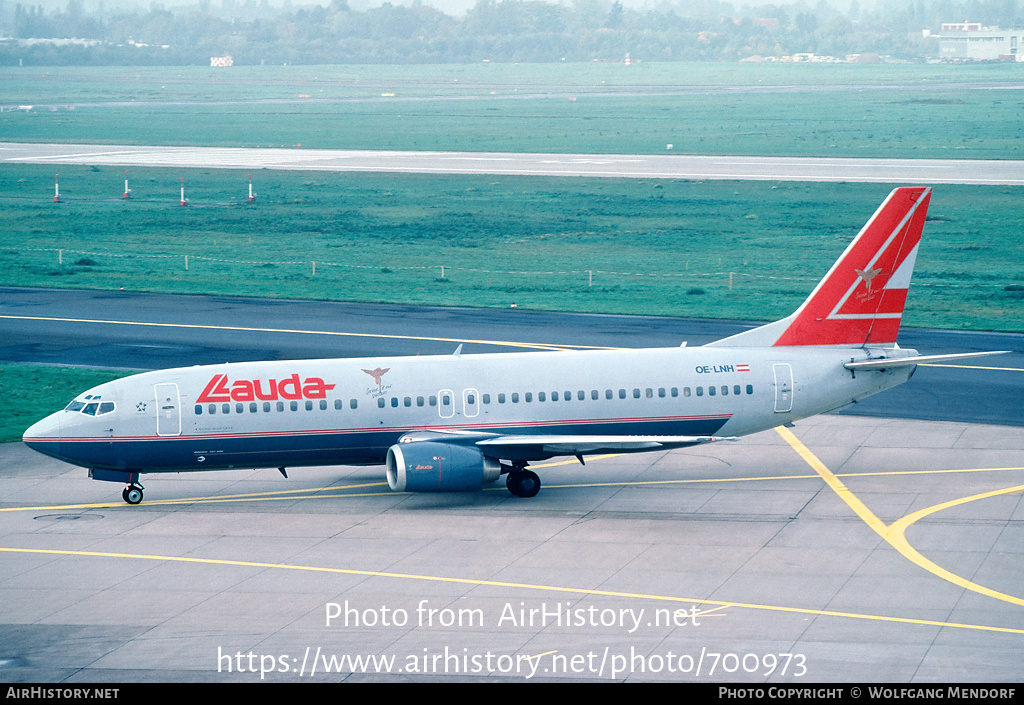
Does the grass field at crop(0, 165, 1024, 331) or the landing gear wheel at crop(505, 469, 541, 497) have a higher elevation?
the grass field at crop(0, 165, 1024, 331)

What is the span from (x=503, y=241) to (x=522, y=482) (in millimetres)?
54215

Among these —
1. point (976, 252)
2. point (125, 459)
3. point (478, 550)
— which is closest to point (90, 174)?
point (976, 252)

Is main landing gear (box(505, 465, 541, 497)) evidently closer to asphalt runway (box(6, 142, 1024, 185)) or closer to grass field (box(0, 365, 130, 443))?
grass field (box(0, 365, 130, 443))

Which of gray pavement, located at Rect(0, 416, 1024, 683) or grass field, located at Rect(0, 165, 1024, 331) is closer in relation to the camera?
gray pavement, located at Rect(0, 416, 1024, 683)

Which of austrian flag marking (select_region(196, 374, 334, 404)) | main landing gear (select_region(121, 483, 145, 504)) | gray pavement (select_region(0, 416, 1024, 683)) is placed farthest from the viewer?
main landing gear (select_region(121, 483, 145, 504))

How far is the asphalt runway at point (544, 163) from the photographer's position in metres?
121

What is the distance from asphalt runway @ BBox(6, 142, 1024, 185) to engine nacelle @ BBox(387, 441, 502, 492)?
8460cm

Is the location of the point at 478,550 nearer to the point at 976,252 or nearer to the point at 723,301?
the point at 723,301

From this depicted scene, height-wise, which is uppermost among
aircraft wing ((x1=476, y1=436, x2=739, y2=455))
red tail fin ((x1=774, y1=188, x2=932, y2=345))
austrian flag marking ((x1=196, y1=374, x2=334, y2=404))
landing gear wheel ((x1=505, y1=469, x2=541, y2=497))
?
red tail fin ((x1=774, y1=188, x2=932, y2=345))

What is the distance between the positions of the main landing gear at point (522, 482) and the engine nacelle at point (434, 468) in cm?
141

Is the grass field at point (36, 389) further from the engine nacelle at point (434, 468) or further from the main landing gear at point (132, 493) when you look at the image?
the engine nacelle at point (434, 468)

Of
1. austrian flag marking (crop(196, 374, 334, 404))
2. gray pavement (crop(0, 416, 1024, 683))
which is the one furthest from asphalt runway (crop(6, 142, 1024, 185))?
austrian flag marking (crop(196, 374, 334, 404))

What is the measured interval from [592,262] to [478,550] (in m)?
50.9

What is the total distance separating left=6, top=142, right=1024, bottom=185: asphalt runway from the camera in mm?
121438
